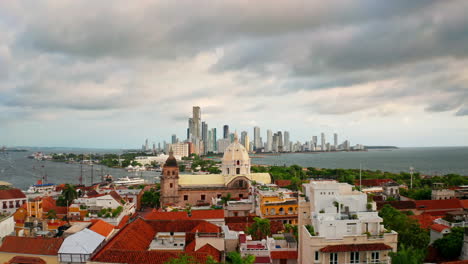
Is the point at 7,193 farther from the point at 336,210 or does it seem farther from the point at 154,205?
the point at 336,210

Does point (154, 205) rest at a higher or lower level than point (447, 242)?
lower

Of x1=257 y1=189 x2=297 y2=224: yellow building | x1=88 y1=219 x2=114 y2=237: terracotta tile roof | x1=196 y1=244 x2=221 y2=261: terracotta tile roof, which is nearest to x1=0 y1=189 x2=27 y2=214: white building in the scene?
x1=88 y1=219 x2=114 y2=237: terracotta tile roof

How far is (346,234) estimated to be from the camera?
67.4ft

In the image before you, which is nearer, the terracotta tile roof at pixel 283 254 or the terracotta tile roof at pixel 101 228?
the terracotta tile roof at pixel 283 254

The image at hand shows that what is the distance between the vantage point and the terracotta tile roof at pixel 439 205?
44250mm

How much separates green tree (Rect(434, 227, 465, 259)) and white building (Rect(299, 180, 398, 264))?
19.5ft

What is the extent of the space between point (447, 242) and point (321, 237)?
10.6 meters

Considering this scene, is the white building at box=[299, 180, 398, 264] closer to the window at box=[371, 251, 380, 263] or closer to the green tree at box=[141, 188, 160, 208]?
the window at box=[371, 251, 380, 263]

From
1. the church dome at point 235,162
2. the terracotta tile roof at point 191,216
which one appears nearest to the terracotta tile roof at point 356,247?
the terracotta tile roof at point 191,216

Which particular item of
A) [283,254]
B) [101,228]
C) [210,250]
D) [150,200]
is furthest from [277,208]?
[150,200]

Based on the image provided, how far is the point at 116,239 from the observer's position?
23.6 metres

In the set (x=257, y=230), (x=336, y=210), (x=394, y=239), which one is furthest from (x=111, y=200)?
(x=394, y=239)

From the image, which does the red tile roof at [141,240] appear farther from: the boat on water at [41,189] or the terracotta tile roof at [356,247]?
the boat on water at [41,189]

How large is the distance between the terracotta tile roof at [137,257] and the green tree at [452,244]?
16.8m
